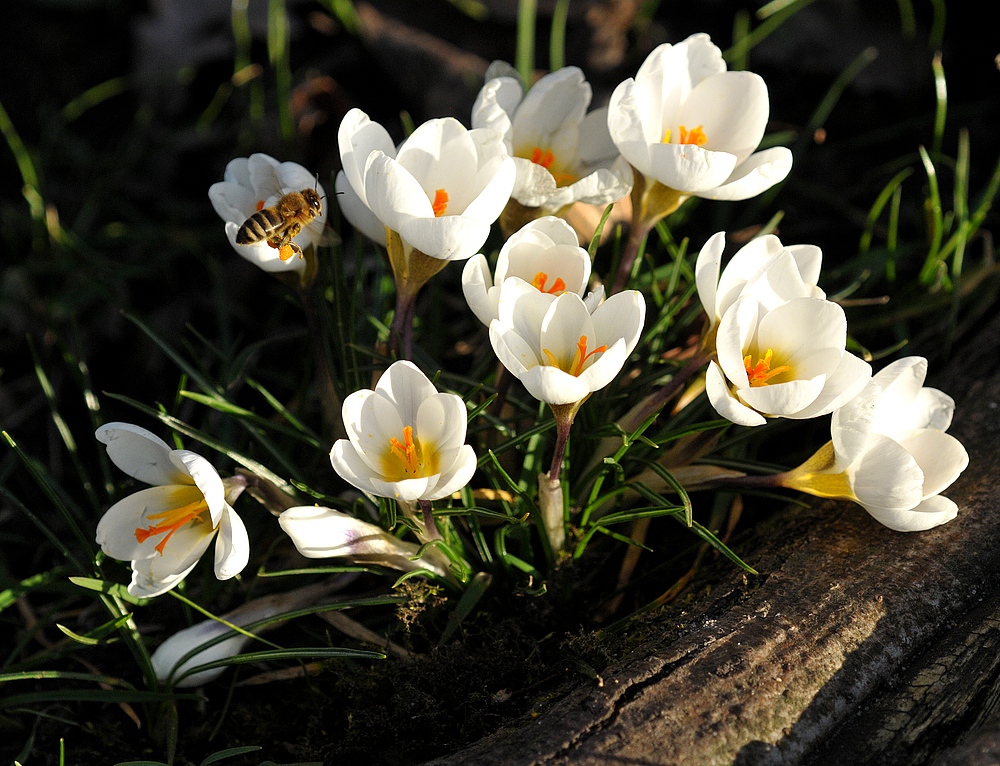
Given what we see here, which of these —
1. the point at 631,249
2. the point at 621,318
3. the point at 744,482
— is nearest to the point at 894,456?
the point at 744,482

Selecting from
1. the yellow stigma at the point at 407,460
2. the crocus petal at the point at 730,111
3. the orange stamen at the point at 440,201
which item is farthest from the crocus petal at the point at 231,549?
the crocus petal at the point at 730,111

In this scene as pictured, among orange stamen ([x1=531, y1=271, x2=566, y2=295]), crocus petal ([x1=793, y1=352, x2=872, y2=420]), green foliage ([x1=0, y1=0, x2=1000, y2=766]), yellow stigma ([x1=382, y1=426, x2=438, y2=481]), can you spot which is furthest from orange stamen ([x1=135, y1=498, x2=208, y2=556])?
crocus petal ([x1=793, y1=352, x2=872, y2=420])

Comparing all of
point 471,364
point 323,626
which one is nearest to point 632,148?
point 471,364

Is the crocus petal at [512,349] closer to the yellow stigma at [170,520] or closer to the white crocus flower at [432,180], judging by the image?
the white crocus flower at [432,180]

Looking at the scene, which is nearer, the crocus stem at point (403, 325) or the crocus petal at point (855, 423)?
the crocus petal at point (855, 423)

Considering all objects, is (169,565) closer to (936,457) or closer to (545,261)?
(545,261)

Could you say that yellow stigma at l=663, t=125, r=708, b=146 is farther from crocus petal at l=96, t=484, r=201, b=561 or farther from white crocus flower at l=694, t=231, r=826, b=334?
crocus petal at l=96, t=484, r=201, b=561

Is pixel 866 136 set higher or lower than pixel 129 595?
higher

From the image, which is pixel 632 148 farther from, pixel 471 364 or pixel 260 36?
pixel 260 36
